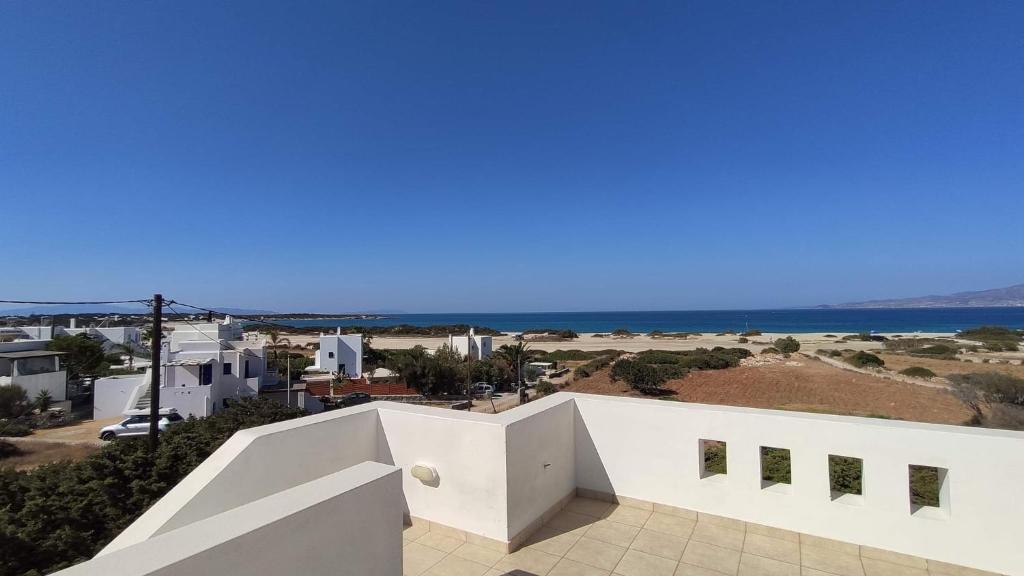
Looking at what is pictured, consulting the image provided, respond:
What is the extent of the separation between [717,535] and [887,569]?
923 mm

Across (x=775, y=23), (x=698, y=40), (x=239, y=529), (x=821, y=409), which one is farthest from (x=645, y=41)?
(x=821, y=409)

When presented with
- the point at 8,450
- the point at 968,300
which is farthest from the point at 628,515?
the point at 968,300

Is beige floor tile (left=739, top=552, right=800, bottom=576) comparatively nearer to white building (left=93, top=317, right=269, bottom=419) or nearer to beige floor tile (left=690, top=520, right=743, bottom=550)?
beige floor tile (left=690, top=520, right=743, bottom=550)

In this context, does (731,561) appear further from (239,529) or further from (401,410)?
(239,529)

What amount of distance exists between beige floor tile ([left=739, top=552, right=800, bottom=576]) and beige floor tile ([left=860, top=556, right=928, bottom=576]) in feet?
1.33

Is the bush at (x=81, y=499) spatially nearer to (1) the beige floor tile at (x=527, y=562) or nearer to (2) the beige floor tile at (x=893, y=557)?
(1) the beige floor tile at (x=527, y=562)

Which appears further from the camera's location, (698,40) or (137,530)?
(698,40)

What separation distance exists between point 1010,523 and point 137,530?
15.1ft

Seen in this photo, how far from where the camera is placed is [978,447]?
99.6 inches

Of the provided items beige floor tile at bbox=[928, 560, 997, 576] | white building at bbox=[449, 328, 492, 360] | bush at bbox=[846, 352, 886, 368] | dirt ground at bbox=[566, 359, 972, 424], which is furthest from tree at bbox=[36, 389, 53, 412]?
bush at bbox=[846, 352, 886, 368]

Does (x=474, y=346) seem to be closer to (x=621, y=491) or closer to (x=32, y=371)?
(x=32, y=371)

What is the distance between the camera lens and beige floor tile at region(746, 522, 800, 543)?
3002 mm

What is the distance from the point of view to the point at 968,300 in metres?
140

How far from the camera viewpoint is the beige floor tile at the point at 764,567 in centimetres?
263
